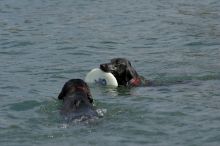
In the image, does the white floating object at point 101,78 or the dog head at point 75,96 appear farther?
the white floating object at point 101,78

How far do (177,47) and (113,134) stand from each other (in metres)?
8.10

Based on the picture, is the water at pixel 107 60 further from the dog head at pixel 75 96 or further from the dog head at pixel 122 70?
the dog head at pixel 122 70

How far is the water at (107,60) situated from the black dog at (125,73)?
26 cm

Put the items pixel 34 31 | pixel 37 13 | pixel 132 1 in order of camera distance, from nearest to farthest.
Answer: pixel 34 31, pixel 37 13, pixel 132 1

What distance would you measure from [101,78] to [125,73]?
1.77 ft

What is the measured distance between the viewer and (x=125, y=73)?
13.8 meters

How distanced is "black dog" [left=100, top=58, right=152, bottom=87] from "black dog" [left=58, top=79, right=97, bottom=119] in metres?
2.24

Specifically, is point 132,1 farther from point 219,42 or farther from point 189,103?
point 189,103

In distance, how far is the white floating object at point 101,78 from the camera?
44.2 ft

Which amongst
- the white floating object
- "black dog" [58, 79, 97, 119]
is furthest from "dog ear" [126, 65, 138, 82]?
"black dog" [58, 79, 97, 119]

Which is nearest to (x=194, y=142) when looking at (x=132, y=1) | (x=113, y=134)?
(x=113, y=134)

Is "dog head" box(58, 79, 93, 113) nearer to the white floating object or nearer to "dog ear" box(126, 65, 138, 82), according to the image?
the white floating object

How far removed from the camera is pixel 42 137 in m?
9.88

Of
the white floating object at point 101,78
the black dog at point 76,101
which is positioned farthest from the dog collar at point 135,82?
the black dog at point 76,101
